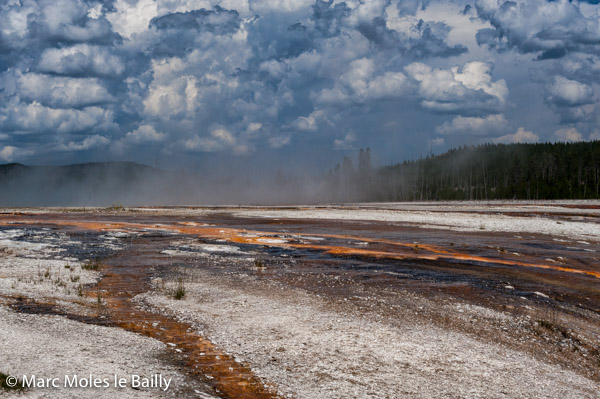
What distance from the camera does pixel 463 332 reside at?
470 inches

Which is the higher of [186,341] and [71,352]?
[71,352]

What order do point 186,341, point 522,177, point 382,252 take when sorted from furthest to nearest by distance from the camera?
point 522,177 < point 382,252 < point 186,341

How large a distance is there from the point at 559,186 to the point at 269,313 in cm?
13960

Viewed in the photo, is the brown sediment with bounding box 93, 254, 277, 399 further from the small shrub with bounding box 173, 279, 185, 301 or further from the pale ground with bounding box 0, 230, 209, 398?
the small shrub with bounding box 173, 279, 185, 301

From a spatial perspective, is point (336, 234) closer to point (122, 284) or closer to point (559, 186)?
point (122, 284)

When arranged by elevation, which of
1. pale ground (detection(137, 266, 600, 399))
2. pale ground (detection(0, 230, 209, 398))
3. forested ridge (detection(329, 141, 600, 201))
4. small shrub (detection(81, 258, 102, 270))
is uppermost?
forested ridge (detection(329, 141, 600, 201))

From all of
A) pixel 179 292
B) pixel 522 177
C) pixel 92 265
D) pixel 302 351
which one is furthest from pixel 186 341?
pixel 522 177

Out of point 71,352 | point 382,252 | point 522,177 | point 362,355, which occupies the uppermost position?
point 522,177

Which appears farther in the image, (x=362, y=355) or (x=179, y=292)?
(x=179, y=292)

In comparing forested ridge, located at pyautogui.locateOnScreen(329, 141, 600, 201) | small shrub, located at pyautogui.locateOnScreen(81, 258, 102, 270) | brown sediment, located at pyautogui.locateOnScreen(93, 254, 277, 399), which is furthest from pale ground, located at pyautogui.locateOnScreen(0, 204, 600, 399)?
forested ridge, located at pyautogui.locateOnScreen(329, 141, 600, 201)

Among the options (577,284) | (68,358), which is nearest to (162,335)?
(68,358)

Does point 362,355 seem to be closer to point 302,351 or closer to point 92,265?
point 302,351

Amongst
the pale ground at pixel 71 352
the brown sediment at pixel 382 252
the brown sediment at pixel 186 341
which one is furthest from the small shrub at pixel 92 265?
the brown sediment at pixel 382 252

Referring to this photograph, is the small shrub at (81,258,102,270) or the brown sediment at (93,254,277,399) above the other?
the small shrub at (81,258,102,270)
